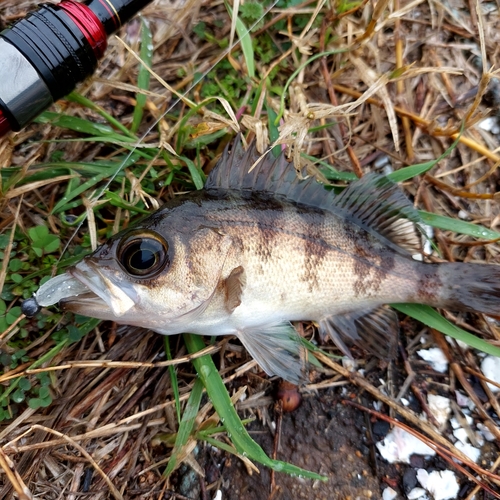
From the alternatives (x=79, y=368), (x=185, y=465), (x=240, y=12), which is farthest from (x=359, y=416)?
(x=240, y=12)

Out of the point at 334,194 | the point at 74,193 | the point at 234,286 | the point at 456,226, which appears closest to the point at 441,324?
the point at 456,226

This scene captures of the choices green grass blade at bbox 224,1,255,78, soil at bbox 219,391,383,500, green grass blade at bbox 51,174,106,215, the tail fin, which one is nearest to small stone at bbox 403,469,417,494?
soil at bbox 219,391,383,500

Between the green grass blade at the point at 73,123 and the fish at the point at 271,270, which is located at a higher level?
the green grass blade at the point at 73,123

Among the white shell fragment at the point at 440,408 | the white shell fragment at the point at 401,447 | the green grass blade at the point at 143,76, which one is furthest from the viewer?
the green grass blade at the point at 143,76

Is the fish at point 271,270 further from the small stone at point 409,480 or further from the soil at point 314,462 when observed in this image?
the small stone at point 409,480

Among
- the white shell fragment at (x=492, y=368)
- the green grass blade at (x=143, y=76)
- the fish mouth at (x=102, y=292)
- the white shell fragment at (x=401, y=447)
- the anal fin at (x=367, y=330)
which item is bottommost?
the white shell fragment at (x=492, y=368)

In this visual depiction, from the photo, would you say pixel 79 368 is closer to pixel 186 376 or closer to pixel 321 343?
pixel 186 376

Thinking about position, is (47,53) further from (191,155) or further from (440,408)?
(440,408)

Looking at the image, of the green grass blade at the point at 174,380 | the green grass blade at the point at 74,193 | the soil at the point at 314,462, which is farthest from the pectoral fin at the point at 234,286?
the green grass blade at the point at 74,193
